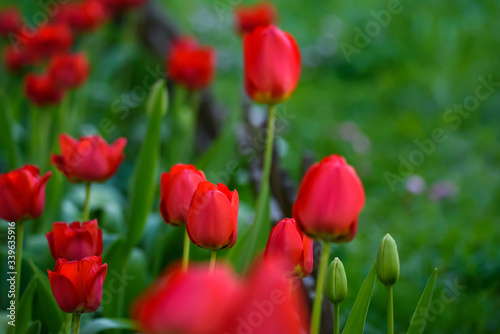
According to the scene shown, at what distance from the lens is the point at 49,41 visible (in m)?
1.52

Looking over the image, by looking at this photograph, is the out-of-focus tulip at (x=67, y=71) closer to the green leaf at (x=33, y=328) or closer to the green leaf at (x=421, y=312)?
the green leaf at (x=33, y=328)

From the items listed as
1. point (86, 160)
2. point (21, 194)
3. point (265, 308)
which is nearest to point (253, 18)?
point (86, 160)

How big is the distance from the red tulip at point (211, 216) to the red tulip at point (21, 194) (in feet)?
0.78

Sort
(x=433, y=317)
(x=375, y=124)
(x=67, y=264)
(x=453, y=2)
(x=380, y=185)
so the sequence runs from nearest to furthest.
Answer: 1. (x=67, y=264)
2. (x=433, y=317)
3. (x=380, y=185)
4. (x=375, y=124)
5. (x=453, y=2)

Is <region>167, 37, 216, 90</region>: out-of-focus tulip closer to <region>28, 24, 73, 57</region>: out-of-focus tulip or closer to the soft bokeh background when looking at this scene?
the soft bokeh background

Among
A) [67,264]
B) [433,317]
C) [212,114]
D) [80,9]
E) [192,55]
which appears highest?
[80,9]

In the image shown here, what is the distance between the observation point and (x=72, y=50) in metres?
2.42

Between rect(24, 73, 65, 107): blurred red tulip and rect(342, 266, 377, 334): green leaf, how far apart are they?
928 millimetres

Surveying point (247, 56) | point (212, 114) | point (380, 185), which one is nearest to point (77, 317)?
point (247, 56)

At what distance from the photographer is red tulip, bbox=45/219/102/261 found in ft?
2.30

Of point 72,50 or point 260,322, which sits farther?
point 72,50

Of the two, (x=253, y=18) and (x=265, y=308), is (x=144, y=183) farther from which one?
(x=253, y=18)

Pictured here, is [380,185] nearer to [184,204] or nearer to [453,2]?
[184,204]

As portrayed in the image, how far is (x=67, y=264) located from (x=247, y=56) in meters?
0.33
